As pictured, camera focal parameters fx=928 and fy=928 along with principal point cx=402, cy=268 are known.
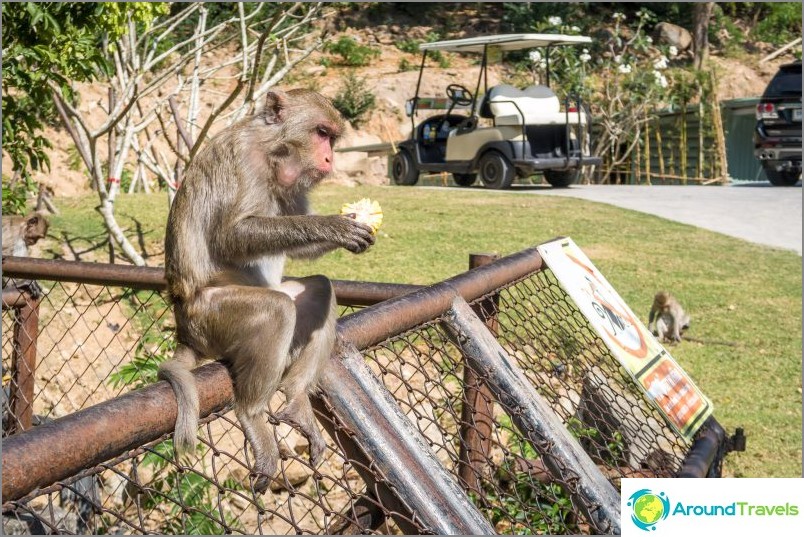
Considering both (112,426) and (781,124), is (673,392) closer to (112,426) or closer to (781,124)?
(112,426)

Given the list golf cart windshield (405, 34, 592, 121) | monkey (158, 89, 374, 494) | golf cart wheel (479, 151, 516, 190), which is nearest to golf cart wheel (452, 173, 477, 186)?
golf cart wheel (479, 151, 516, 190)

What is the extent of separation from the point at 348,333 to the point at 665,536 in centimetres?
92

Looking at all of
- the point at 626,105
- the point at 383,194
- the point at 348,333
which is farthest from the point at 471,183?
the point at 348,333

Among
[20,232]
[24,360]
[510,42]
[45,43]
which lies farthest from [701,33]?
[24,360]

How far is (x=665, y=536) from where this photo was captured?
226 centimetres

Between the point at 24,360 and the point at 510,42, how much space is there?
13220 mm

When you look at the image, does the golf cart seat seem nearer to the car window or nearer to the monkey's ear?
the car window

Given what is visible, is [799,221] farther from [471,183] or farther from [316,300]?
[316,300]

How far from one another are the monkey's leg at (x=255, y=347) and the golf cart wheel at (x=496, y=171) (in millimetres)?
13699

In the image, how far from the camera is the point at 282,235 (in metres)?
2.81

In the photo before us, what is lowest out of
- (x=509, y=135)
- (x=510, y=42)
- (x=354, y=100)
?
(x=509, y=135)

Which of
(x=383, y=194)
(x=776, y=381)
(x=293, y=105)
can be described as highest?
(x=293, y=105)

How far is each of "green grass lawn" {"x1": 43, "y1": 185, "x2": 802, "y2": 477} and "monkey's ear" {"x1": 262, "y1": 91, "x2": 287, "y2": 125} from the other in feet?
12.2

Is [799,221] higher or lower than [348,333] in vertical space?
lower
